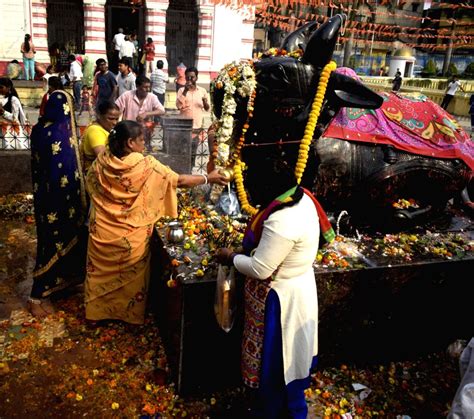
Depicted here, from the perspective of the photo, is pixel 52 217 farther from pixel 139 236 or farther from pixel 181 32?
pixel 181 32

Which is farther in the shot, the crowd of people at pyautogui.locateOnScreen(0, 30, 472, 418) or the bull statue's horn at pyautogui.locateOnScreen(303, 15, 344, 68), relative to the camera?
the bull statue's horn at pyautogui.locateOnScreen(303, 15, 344, 68)

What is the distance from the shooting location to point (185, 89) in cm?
825

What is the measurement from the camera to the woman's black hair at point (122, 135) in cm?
336

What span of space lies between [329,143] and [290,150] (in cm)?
32

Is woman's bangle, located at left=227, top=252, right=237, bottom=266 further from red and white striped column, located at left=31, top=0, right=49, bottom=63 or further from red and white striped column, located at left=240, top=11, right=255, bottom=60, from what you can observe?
red and white striped column, located at left=240, top=11, right=255, bottom=60

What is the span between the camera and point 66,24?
19922 millimetres

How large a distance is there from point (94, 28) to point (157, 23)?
2.45 metres

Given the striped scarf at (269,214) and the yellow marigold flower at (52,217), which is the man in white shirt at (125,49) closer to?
the yellow marigold flower at (52,217)

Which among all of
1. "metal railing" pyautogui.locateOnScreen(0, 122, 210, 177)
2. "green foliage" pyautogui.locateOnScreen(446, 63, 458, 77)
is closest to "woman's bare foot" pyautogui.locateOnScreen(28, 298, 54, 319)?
"metal railing" pyautogui.locateOnScreen(0, 122, 210, 177)

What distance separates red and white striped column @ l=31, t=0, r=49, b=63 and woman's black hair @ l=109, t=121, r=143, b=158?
16.1m

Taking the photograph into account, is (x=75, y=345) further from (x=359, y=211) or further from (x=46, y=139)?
(x=359, y=211)

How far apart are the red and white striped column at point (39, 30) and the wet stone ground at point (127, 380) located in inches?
617

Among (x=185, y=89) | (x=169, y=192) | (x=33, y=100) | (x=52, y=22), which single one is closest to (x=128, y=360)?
(x=169, y=192)

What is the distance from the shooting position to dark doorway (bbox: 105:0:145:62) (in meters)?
20.7
